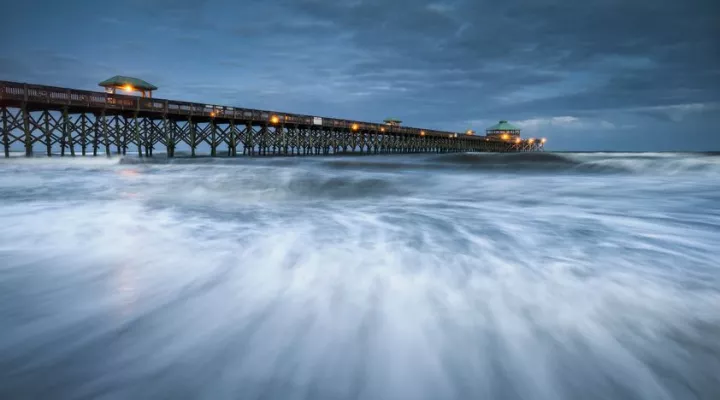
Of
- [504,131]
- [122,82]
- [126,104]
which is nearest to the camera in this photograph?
[126,104]

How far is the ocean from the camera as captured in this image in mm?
2271

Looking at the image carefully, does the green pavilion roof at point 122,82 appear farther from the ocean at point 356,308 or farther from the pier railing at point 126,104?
the ocean at point 356,308

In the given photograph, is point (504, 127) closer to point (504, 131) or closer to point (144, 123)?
point (504, 131)

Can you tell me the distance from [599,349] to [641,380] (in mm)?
344

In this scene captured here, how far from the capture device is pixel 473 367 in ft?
7.95

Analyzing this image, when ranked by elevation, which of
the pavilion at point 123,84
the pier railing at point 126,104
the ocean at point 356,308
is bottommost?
the ocean at point 356,308

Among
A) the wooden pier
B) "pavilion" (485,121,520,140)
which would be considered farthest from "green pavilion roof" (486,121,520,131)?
the wooden pier

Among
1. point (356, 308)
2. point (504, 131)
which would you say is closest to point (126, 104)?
point (356, 308)

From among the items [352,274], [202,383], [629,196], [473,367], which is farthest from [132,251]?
[629,196]

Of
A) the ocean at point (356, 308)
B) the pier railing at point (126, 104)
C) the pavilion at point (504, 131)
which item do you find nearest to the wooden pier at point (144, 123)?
the pier railing at point (126, 104)

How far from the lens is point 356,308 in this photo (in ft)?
10.9

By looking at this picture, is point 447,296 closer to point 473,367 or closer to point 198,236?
point 473,367

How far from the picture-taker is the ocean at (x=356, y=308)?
89.4 inches

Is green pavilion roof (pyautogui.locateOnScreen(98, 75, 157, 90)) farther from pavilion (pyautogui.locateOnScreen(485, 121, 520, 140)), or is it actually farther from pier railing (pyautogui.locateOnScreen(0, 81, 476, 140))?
pavilion (pyautogui.locateOnScreen(485, 121, 520, 140))
